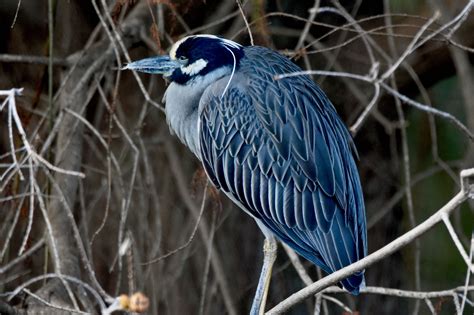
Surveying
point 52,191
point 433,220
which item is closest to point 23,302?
point 52,191

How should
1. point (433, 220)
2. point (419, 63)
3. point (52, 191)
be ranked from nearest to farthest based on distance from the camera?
point (433, 220)
point (52, 191)
point (419, 63)

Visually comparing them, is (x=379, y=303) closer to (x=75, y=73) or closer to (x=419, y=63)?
(x=419, y=63)

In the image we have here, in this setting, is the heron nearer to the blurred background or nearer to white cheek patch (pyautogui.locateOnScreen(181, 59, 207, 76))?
white cheek patch (pyautogui.locateOnScreen(181, 59, 207, 76))

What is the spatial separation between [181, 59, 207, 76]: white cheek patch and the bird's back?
0.17ft

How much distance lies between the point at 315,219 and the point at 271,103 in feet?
0.96

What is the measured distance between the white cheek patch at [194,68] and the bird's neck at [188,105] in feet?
0.07


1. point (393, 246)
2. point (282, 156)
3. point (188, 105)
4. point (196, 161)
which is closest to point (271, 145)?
point (282, 156)

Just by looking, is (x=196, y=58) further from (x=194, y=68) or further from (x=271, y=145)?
(x=271, y=145)

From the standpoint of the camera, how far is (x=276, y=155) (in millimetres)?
2402

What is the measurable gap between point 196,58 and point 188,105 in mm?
135

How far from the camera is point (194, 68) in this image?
2455 mm

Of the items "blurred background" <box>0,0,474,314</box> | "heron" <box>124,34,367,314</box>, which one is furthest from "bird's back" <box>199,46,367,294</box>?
"blurred background" <box>0,0,474,314</box>

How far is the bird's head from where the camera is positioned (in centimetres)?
242

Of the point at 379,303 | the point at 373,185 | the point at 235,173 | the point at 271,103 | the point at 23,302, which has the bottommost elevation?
the point at 379,303
